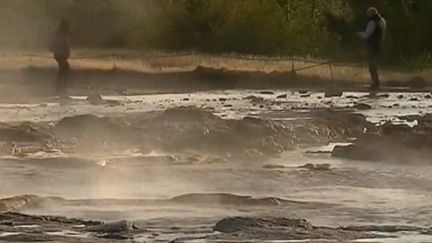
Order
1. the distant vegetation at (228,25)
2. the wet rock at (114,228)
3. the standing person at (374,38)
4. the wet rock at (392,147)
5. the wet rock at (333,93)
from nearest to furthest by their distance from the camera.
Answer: the wet rock at (114,228)
the wet rock at (392,147)
the wet rock at (333,93)
the standing person at (374,38)
the distant vegetation at (228,25)

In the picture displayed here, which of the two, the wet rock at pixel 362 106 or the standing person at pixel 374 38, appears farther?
the standing person at pixel 374 38

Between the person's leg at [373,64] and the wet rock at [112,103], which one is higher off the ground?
the person's leg at [373,64]

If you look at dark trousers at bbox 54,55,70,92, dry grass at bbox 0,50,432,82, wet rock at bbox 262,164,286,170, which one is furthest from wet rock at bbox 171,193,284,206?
dry grass at bbox 0,50,432,82

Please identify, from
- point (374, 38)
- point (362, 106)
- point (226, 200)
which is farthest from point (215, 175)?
point (374, 38)

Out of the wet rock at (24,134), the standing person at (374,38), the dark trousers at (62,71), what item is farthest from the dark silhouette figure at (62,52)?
the wet rock at (24,134)

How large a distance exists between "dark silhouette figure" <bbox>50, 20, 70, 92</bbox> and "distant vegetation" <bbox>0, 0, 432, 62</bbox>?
54.3 ft

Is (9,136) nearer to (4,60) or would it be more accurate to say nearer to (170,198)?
(170,198)

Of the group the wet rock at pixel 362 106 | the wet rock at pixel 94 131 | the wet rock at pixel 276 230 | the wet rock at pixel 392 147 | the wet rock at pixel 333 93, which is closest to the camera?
the wet rock at pixel 276 230

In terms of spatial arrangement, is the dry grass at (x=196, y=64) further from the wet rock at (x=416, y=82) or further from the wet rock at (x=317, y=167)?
the wet rock at (x=317, y=167)

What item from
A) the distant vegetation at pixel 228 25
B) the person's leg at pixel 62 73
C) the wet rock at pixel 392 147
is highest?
the distant vegetation at pixel 228 25

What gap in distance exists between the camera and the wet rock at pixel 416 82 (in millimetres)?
36994

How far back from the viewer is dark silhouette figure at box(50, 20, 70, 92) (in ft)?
109

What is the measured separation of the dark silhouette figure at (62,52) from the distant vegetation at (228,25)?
54.3ft

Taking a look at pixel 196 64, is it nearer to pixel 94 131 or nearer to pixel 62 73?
pixel 62 73
